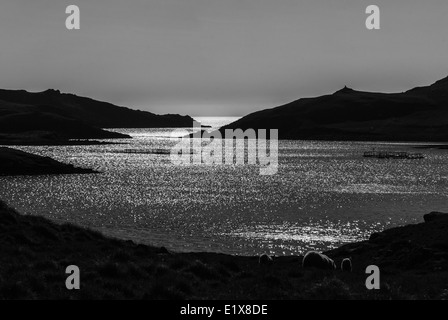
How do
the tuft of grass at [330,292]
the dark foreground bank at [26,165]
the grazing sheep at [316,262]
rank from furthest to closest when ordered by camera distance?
the dark foreground bank at [26,165], the grazing sheep at [316,262], the tuft of grass at [330,292]

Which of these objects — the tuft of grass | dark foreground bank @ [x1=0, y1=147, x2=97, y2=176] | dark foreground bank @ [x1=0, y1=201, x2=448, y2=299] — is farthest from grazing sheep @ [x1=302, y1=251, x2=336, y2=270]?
dark foreground bank @ [x1=0, y1=147, x2=97, y2=176]

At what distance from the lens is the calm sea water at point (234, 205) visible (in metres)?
60.4

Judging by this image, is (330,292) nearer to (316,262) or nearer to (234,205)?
(316,262)

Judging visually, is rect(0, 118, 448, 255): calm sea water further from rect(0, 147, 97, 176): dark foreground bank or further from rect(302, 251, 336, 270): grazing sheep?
rect(302, 251, 336, 270): grazing sheep

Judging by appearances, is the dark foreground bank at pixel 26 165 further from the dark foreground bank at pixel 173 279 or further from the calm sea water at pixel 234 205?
the dark foreground bank at pixel 173 279

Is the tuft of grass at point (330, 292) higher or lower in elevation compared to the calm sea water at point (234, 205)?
higher

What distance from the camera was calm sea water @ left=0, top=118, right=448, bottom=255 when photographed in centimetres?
6044

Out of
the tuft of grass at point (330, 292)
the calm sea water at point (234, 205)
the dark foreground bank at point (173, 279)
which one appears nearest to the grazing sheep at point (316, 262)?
the dark foreground bank at point (173, 279)

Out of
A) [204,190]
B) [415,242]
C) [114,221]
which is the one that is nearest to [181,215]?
[114,221]

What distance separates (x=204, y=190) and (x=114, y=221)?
148 feet

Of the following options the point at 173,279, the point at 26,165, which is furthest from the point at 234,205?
the point at 26,165
